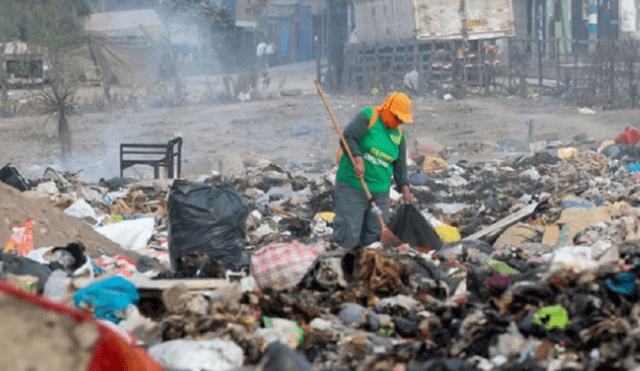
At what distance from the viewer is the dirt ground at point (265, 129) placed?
19328 mm

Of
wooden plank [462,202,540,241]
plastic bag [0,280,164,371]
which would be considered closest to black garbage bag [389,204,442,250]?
wooden plank [462,202,540,241]

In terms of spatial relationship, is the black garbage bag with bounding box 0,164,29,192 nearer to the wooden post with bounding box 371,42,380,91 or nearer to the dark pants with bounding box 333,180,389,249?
the dark pants with bounding box 333,180,389,249

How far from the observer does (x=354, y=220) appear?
334 inches

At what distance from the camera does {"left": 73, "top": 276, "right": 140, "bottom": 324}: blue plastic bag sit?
5.49 m

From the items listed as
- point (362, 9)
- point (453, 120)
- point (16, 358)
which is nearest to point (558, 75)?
point (453, 120)

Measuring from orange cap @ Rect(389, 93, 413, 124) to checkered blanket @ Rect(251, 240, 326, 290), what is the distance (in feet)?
6.36

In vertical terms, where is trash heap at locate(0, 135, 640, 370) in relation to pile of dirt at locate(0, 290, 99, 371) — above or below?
below

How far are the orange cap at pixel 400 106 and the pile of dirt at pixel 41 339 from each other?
193 inches

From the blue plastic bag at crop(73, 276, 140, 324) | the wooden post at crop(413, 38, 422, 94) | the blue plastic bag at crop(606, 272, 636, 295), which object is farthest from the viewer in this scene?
the wooden post at crop(413, 38, 422, 94)

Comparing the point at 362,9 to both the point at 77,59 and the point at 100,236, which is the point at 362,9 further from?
the point at 100,236

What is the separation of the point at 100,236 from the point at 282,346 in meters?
5.63

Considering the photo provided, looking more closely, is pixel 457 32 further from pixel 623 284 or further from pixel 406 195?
pixel 623 284

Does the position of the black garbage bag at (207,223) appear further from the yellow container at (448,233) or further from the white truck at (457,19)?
the white truck at (457,19)

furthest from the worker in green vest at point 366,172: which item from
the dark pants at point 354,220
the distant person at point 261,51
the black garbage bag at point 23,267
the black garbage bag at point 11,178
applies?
the distant person at point 261,51
